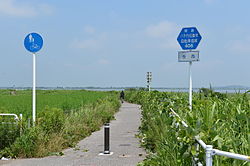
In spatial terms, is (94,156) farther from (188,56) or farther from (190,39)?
(190,39)

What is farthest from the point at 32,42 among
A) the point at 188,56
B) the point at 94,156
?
the point at 188,56

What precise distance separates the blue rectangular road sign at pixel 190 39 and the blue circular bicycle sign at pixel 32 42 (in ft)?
13.8

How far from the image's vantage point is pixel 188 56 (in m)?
8.91

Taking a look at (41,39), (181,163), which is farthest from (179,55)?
(181,163)

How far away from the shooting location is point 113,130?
13.8 meters

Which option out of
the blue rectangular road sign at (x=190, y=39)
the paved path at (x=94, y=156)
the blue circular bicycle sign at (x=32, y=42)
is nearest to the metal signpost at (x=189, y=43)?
the blue rectangular road sign at (x=190, y=39)

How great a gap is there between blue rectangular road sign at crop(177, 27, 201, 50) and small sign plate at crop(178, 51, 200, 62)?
0.89 feet

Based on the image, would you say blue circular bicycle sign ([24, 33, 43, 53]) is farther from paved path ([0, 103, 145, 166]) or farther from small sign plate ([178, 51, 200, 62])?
small sign plate ([178, 51, 200, 62])

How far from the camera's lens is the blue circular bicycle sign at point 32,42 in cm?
909

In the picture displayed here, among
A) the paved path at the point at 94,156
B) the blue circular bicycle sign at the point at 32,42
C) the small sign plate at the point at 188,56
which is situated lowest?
the paved path at the point at 94,156

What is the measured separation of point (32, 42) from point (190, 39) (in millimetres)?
4603

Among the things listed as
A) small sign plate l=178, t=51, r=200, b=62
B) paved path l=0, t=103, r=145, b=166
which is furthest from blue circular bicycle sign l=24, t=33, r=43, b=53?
small sign plate l=178, t=51, r=200, b=62

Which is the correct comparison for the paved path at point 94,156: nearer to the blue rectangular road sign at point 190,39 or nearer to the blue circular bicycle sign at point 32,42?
the blue circular bicycle sign at point 32,42

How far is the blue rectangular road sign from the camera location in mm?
9086
